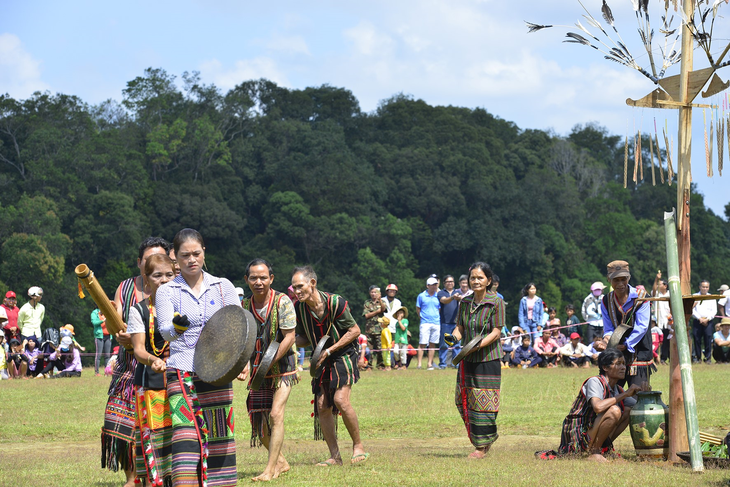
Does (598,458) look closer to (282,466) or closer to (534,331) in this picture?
(282,466)

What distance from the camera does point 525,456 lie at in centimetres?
891

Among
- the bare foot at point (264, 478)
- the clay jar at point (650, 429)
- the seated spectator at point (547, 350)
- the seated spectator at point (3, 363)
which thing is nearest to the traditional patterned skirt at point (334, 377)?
the bare foot at point (264, 478)

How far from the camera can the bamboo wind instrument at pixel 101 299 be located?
6512mm

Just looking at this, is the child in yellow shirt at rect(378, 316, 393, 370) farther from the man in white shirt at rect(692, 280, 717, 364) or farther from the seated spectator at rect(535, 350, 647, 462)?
the seated spectator at rect(535, 350, 647, 462)

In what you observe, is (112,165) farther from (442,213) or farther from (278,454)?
(278,454)

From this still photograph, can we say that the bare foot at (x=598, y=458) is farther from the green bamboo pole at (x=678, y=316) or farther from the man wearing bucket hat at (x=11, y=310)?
the man wearing bucket hat at (x=11, y=310)

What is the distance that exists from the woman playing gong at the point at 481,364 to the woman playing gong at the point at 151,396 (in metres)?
3.63

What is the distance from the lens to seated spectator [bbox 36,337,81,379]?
813 inches

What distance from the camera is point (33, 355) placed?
20.1 m

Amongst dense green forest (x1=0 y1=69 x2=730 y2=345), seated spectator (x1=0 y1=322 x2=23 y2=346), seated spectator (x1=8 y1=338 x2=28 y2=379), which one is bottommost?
seated spectator (x1=8 y1=338 x2=28 y2=379)

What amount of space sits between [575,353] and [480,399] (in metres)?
12.3

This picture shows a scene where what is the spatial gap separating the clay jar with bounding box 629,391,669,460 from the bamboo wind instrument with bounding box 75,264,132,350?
4.61m

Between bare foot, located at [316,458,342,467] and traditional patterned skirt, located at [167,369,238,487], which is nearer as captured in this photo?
traditional patterned skirt, located at [167,369,238,487]

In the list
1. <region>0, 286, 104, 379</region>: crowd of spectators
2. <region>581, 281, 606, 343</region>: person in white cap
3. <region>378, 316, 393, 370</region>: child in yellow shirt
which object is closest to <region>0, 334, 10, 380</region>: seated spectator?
<region>0, 286, 104, 379</region>: crowd of spectators
